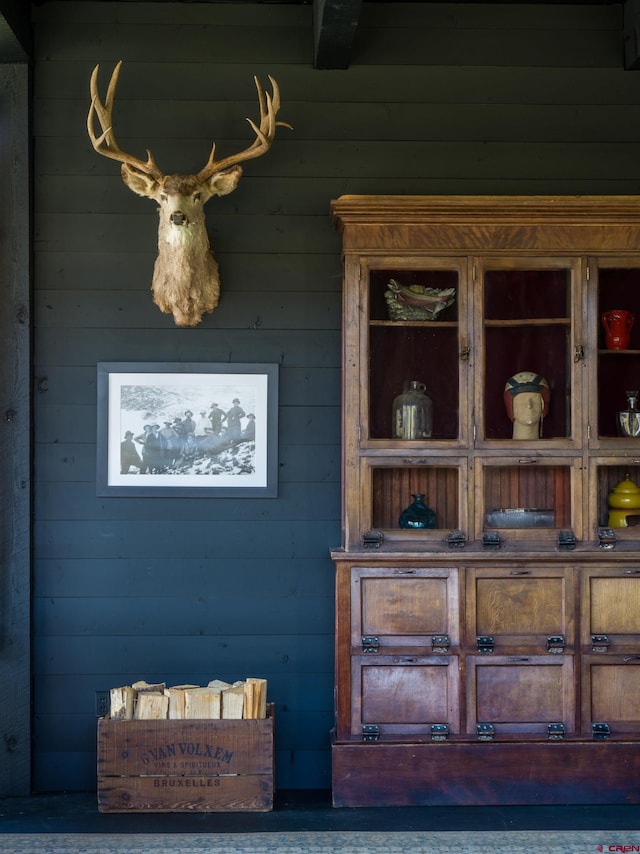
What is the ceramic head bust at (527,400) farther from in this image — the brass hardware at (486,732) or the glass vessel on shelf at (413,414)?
the brass hardware at (486,732)

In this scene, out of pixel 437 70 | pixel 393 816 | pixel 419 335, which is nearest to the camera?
pixel 393 816

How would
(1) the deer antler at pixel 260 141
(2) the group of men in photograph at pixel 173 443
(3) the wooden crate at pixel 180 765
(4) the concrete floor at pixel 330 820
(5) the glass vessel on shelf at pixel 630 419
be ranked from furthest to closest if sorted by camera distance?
(2) the group of men in photograph at pixel 173 443 → (5) the glass vessel on shelf at pixel 630 419 → (1) the deer antler at pixel 260 141 → (3) the wooden crate at pixel 180 765 → (4) the concrete floor at pixel 330 820

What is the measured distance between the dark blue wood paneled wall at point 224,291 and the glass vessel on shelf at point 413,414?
347mm

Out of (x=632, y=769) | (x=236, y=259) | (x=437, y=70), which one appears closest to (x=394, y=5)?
(x=437, y=70)

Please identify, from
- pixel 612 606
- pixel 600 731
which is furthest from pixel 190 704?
pixel 612 606

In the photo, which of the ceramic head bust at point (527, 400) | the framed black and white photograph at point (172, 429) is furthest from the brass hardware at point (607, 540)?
the framed black and white photograph at point (172, 429)

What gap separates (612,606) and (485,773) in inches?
32.4

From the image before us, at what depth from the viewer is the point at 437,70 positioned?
12.3 feet

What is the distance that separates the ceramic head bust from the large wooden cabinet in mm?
32

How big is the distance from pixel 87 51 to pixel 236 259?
3.57ft

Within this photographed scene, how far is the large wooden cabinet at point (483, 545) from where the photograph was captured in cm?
337

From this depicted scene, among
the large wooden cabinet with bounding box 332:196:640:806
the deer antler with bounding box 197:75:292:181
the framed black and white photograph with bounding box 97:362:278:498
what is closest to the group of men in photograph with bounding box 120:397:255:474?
the framed black and white photograph with bounding box 97:362:278:498

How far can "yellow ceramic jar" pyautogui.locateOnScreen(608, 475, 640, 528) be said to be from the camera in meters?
3.56

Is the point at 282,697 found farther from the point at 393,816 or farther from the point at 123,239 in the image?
the point at 123,239
